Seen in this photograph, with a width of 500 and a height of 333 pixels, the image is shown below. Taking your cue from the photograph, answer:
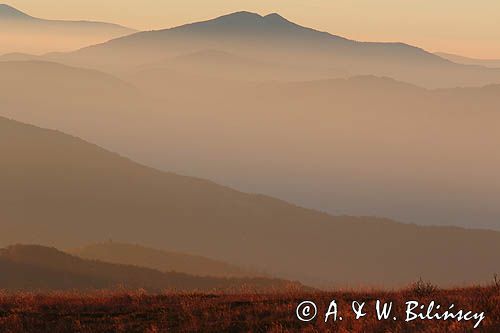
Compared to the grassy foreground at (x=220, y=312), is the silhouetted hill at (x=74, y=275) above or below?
above

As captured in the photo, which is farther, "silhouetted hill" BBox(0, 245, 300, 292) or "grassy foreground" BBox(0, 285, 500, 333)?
"silhouetted hill" BBox(0, 245, 300, 292)

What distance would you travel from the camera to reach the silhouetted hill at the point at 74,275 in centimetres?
13950

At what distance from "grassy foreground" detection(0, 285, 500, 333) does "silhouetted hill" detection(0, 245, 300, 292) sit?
123 m

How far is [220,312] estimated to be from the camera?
1228 cm

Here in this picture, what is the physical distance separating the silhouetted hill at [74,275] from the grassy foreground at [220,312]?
405ft

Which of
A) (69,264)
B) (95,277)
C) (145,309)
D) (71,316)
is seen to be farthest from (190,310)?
(69,264)

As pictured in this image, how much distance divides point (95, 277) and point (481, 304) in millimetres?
142185

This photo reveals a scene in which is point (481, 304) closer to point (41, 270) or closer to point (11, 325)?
point (11, 325)

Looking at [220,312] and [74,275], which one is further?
[74,275]

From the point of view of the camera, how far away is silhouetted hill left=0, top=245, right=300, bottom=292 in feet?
458

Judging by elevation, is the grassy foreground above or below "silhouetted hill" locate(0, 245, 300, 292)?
below

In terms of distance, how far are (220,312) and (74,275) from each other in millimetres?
142157

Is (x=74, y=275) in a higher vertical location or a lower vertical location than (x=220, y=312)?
higher

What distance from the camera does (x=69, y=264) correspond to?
6161 inches
